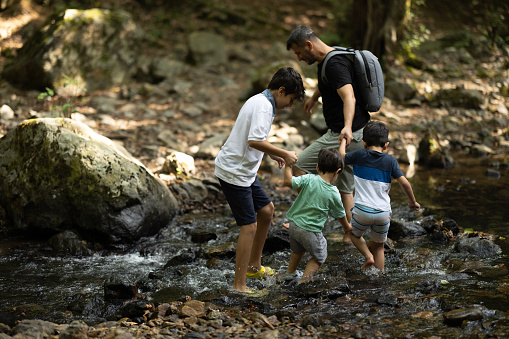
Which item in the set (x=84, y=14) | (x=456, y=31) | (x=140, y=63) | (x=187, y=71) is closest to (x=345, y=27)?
(x=456, y=31)

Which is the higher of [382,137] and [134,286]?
[382,137]

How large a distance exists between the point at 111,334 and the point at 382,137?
2920mm

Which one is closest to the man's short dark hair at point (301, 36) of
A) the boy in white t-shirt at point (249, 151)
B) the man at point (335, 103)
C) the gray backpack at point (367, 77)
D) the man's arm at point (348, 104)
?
the man at point (335, 103)

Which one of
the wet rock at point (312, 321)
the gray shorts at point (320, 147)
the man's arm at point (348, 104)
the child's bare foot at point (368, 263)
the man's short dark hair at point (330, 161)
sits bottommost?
the child's bare foot at point (368, 263)

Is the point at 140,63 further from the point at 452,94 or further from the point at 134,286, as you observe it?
the point at 134,286

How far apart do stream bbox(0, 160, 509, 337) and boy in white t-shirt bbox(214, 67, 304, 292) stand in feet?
2.02

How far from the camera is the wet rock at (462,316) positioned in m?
3.46

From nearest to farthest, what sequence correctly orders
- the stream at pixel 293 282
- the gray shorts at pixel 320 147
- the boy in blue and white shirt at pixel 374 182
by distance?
the stream at pixel 293 282 → the boy in blue and white shirt at pixel 374 182 → the gray shorts at pixel 320 147

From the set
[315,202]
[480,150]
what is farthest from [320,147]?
[480,150]

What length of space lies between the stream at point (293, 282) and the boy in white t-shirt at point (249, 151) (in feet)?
2.02

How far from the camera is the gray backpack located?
5008 millimetres

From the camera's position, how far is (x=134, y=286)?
14.2ft

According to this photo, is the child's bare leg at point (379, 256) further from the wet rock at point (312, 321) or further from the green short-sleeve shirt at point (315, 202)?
the wet rock at point (312, 321)

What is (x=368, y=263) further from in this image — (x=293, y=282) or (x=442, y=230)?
(x=442, y=230)
